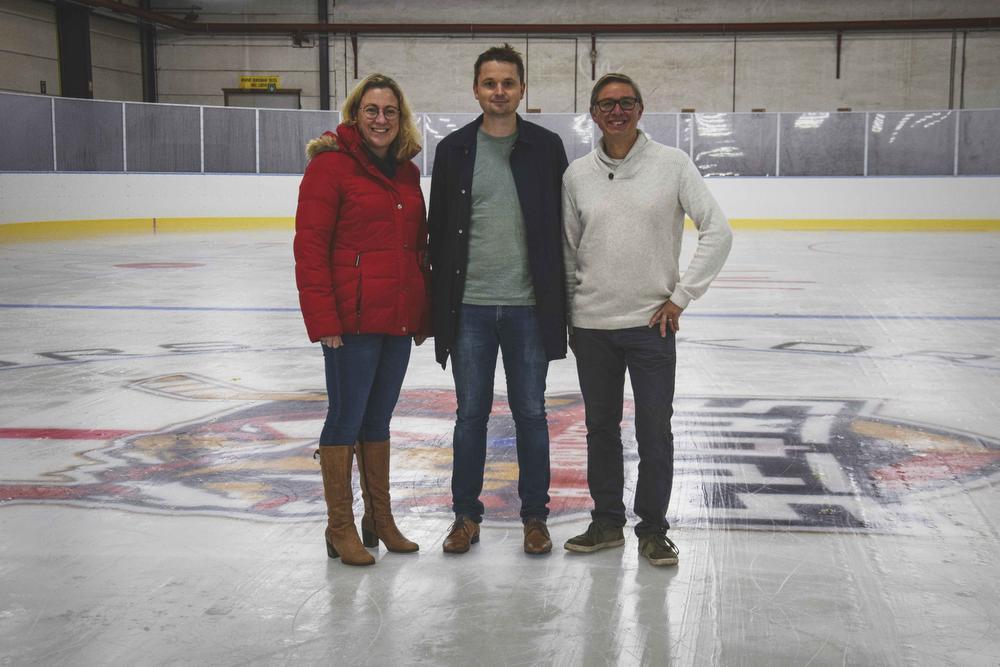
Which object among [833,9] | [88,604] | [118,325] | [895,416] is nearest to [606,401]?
[88,604]

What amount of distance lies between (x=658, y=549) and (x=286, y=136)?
61.9 ft

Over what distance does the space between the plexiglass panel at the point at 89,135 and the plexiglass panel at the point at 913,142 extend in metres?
13.6

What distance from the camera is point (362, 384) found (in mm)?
3201

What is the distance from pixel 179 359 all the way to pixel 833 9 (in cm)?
2152

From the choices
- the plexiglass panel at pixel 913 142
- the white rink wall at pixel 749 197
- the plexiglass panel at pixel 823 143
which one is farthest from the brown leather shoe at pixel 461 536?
the plexiglass panel at pixel 913 142

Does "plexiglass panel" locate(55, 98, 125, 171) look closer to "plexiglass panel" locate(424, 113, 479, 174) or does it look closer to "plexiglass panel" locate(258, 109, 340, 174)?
"plexiglass panel" locate(258, 109, 340, 174)

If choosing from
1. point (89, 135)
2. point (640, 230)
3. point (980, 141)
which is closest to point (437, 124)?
point (89, 135)

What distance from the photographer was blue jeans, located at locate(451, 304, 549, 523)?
3264 mm

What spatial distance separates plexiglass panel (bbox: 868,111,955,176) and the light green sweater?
62.7 ft

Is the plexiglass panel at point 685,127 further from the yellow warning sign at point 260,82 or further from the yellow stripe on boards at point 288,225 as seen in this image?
the yellow warning sign at point 260,82

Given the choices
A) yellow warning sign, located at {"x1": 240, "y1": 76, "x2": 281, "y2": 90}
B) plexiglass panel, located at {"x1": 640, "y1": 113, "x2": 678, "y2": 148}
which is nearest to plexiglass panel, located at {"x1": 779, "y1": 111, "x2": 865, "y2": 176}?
plexiglass panel, located at {"x1": 640, "y1": 113, "x2": 678, "y2": 148}

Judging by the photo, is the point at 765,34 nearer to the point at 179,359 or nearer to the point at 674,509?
the point at 179,359

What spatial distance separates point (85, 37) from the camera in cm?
2256

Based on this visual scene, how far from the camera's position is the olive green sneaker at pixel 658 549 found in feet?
10.3
